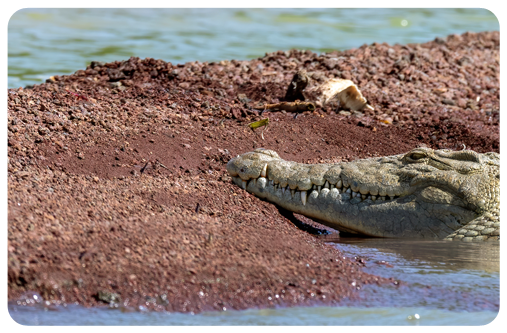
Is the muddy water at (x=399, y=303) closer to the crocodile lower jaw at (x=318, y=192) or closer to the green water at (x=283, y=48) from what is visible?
the green water at (x=283, y=48)

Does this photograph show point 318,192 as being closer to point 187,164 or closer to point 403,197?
point 403,197

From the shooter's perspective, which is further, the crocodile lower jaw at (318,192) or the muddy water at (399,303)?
the crocodile lower jaw at (318,192)

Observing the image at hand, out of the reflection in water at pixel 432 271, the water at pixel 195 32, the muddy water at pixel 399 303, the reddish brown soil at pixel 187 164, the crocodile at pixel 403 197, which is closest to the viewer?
the muddy water at pixel 399 303

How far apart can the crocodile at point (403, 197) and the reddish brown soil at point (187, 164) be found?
1.06 feet

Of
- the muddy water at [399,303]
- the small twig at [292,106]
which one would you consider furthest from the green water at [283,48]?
the small twig at [292,106]

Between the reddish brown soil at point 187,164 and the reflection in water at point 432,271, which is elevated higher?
the reddish brown soil at point 187,164

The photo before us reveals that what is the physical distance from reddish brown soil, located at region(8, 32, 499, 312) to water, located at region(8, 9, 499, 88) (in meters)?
2.95

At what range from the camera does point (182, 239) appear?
392 cm

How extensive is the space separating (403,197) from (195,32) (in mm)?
9515

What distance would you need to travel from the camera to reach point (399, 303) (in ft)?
11.8

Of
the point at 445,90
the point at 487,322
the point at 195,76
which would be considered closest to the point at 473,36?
the point at 445,90

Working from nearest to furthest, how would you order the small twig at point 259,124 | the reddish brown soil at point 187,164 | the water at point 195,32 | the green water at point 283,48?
the green water at point 283,48
the reddish brown soil at point 187,164
the small twig at point 259,124
the water at point 195,32

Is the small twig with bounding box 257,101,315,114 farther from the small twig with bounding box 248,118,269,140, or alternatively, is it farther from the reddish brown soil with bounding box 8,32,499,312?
the small twig with bounding box 248,118,269,140

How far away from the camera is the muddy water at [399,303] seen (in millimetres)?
3199
